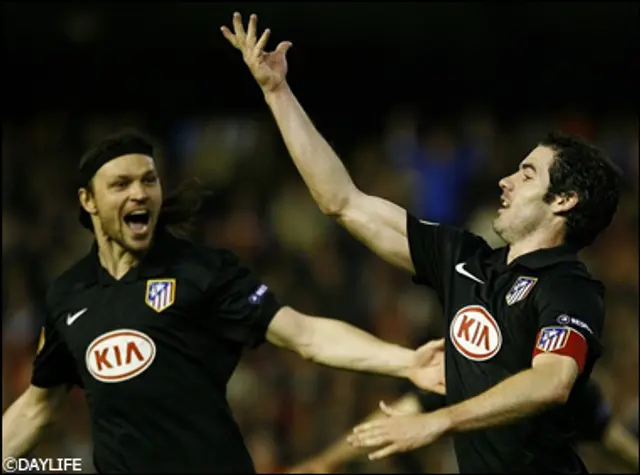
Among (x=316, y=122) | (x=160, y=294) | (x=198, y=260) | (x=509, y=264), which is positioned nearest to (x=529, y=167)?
(x=509, y=264)

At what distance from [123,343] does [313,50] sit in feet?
24.9

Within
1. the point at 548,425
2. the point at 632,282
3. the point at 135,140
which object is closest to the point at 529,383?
the point at 548,425

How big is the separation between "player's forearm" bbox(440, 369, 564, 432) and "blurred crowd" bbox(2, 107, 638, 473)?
3068mm

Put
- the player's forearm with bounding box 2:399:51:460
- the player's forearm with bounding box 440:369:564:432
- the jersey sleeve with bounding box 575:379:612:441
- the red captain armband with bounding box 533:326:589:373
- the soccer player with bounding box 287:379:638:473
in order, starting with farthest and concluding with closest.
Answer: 1. the jersey sleeve with bounding box 575:379:612:441
2. the soccer player with bounding box 287:379:638:473
3. the player's forearm with bounding box 2:399:51:460
4. the red captain armband with bounding box 533:326:589:373
5. the player's forearm with bounding box 440:369:564:432

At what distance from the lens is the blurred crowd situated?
955cm

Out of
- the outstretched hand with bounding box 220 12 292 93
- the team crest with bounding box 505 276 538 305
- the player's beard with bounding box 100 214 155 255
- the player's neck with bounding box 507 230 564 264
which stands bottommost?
the team crest with bounding box 505 276 538 305

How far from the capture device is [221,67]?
43.6 feet

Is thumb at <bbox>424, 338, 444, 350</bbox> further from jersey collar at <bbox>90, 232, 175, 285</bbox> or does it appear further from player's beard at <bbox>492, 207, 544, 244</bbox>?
jersey collar at <bbox>90, 232, 175, 285</bbox>

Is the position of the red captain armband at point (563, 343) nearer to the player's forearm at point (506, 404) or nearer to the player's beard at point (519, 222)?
the player's forearm at point (506, 404)

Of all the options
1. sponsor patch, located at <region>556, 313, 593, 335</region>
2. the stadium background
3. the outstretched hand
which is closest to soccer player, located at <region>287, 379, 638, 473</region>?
sponsor patch, located at <region>556, 313, 593, 335</region>

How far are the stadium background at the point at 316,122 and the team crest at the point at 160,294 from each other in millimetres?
3993

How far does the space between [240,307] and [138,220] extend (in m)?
0.61

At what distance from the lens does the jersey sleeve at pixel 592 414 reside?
699cm

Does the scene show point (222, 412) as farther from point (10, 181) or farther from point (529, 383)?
point (10, 181)
